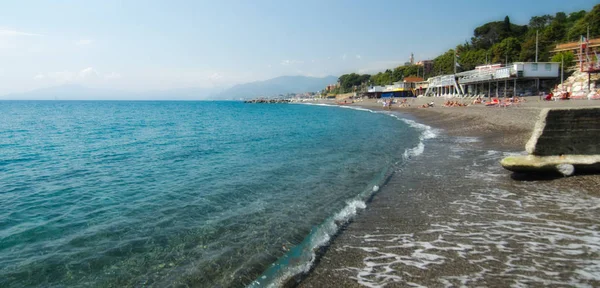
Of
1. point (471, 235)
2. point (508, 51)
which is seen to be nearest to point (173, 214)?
point (471, 235)

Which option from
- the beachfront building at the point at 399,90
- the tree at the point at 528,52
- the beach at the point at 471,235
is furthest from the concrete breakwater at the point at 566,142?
the beachfront building at the point at 399,90

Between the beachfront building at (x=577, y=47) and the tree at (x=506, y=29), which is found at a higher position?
the tree at (x=506, y=29)

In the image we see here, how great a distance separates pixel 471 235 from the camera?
7434 mm

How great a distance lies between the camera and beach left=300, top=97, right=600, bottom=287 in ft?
18.9

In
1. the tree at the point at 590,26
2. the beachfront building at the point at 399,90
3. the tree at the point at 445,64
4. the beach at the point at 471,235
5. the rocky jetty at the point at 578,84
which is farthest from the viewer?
the beachfront building at the point at 399,90

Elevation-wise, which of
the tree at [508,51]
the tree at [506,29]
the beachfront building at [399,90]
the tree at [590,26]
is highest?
the tree at [506,29]

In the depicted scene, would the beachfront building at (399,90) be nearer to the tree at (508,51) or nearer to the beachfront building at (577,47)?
the tree at (508,51)

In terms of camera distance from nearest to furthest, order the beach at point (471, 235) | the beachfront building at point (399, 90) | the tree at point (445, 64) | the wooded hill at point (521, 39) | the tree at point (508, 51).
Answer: the beach at point (471, 235) → the wooded hill at point (521, 39) → the tree at point (508, 51) → the tree at point (445, 64) → the beachfront building at point (399, 90)

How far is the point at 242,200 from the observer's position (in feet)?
35.8

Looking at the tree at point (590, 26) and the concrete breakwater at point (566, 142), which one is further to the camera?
the tree at point (590, 26)

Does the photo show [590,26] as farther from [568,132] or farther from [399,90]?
[568,132]

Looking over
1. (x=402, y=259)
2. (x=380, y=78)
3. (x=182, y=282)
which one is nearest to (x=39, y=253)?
(x=182, y=282)

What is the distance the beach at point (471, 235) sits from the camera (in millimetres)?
5754

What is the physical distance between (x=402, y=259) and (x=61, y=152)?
22372mm
